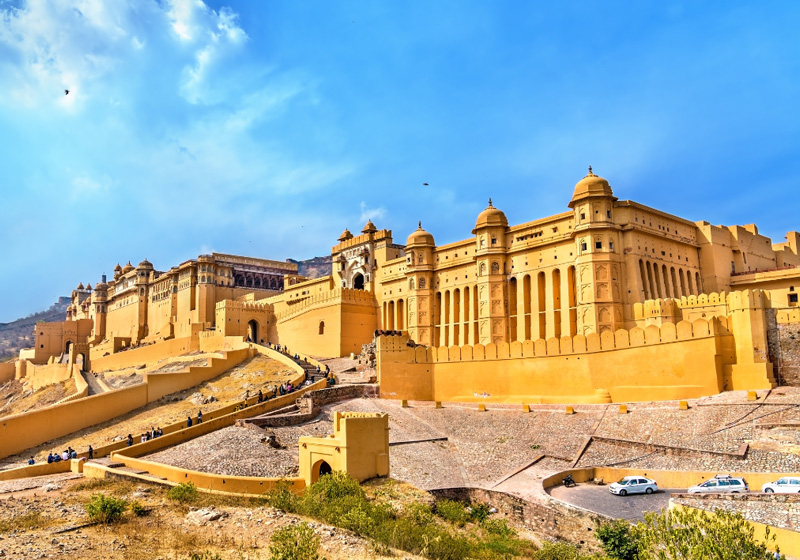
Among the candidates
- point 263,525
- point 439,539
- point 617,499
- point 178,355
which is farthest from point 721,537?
point 178,355

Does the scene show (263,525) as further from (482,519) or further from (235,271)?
(235,271)

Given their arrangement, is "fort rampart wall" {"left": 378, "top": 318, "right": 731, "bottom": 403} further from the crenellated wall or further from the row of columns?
the row of columns

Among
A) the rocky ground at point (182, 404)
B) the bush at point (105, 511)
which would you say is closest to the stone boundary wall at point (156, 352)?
the rocky ground at point (182, 404)

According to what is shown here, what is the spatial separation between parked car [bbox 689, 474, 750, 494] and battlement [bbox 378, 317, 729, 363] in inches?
411

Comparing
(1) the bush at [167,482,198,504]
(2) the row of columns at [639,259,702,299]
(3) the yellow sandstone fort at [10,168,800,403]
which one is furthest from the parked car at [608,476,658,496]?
(2) the row of columns at [639,259,702,299]

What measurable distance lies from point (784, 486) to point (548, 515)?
249 inches

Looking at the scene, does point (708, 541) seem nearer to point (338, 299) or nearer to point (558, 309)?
point (558, 309)

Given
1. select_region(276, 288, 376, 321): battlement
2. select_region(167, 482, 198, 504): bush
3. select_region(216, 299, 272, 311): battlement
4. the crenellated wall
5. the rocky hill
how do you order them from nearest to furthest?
1. select_region(167, 482, 198, 504): bush
2. the crenellated wall
3. select_region(276, 288, 376, 321): battlement
4. select_region(216, 299, 272, 311): battlement
5. the rocky hill

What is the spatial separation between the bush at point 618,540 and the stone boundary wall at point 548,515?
44 centimetres

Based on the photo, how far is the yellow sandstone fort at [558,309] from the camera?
29648 mm

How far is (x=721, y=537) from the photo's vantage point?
1188 cm

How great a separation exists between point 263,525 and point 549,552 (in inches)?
290

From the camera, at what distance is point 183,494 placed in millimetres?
19984

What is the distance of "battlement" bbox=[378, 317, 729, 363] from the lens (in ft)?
96.5
